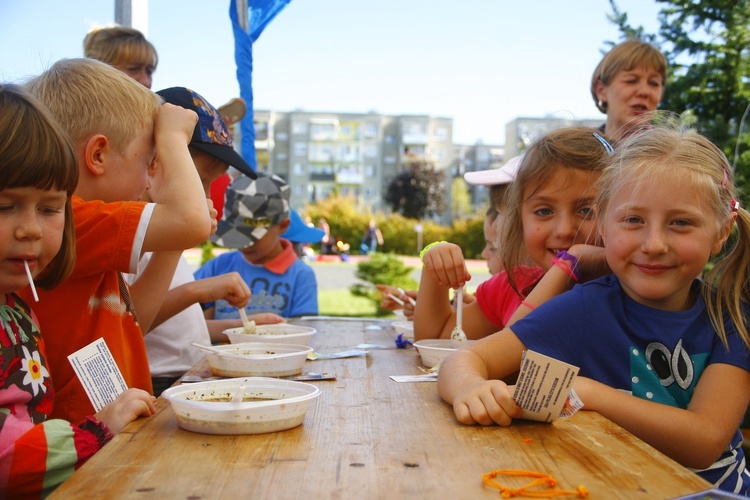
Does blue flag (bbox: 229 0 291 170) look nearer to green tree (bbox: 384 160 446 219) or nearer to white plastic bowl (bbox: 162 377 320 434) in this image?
white plastic bowl (bbox: 162 377 320 434)

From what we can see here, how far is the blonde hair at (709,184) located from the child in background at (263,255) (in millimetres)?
2588

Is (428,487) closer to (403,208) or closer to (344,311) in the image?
(344,311)

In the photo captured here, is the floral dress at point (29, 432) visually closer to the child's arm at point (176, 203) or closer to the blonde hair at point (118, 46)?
the child's arm at point (176, 203)

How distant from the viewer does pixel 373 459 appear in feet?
3.75

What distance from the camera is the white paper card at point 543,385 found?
1328mm

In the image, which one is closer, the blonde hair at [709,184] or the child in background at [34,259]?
the child in background at [34,259]

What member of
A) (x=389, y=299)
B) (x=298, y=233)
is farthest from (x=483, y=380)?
(x=298, y=233)

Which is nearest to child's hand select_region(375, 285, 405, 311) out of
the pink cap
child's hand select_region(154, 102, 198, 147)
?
the pink cap

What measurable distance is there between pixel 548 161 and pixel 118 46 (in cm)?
264

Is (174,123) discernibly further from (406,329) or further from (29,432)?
(406,329)

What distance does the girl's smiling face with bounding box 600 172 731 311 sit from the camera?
5.62ft

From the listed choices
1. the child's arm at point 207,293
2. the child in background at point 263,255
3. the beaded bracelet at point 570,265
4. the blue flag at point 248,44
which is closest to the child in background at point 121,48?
the child in background at point 263,255

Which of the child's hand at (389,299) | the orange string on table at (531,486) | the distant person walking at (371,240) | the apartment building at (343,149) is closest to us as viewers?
the orange string on table at (531,486)

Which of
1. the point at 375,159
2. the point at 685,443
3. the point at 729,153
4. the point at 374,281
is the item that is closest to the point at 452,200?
the point at 375,159
